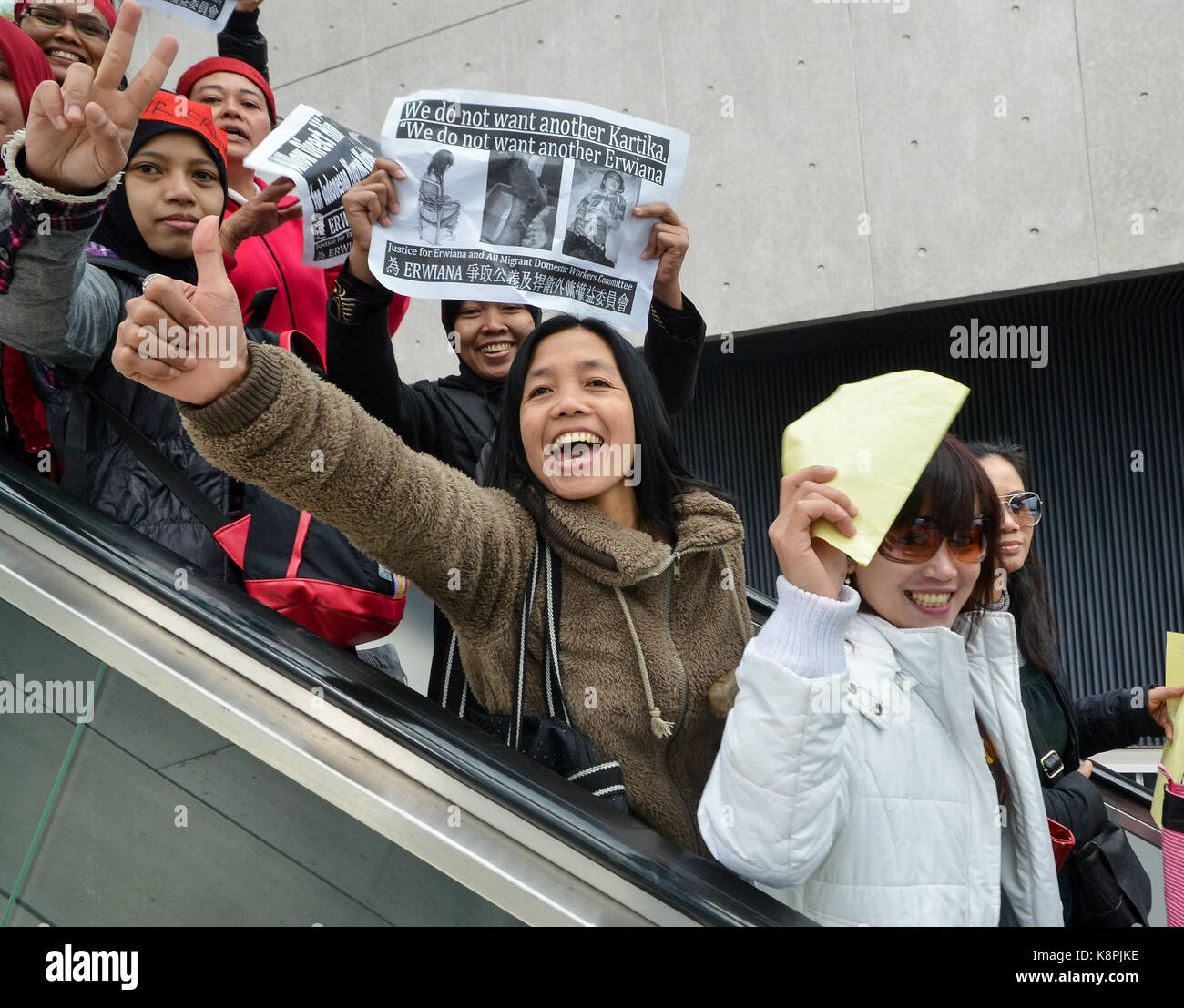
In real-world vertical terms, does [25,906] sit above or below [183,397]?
below

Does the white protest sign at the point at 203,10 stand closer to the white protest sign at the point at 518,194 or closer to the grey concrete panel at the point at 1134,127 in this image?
the white protest sign at the point at 518,194

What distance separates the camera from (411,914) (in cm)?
159

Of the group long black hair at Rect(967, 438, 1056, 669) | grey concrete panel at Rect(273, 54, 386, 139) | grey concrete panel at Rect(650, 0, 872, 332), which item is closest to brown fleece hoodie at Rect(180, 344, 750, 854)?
long black hair at Rect(967, 438, 1056, 669)

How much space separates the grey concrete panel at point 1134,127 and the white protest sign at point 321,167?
537 centimetres

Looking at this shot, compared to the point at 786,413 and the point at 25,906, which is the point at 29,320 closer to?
the point at 25,906

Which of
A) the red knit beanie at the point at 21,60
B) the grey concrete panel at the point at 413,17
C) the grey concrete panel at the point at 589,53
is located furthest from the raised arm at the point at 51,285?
the grey concrete panel at the point at 413,17

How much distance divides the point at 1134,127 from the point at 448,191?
5.48m

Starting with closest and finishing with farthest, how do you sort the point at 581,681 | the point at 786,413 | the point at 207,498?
the point at 581,681 < the point at 207,498 < the point at 786,413

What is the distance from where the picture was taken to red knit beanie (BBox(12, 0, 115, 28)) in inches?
117

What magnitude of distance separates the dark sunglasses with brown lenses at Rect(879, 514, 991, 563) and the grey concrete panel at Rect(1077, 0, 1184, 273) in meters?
5.39

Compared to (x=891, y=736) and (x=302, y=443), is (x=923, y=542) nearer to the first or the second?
(x=891, y=736)

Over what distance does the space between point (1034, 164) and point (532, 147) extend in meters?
5.20

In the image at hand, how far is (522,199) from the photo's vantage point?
2439mm
